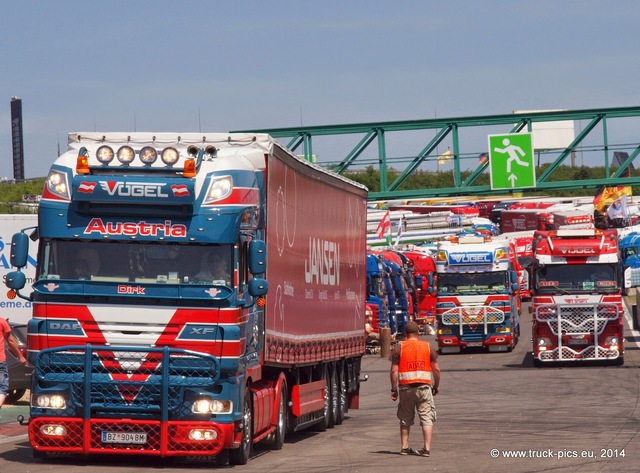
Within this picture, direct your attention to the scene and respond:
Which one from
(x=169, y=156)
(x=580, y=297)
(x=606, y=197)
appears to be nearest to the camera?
(x=169, y=156)

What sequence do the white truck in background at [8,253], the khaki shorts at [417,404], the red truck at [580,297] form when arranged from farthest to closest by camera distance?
the red truck at [580,297] < the white truck in background at [8,253] < the khaki shorts at [417,404]

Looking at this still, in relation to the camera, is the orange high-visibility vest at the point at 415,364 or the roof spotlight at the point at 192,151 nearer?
the roof spotlight at the point at 192,151

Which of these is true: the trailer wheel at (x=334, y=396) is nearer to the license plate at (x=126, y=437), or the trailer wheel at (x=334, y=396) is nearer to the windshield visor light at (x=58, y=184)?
the license plate at (x=126, y=437)

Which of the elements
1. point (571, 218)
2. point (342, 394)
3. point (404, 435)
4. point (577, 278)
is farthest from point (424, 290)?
point (404, 435)

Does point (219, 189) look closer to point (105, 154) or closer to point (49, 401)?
point (105, 154)

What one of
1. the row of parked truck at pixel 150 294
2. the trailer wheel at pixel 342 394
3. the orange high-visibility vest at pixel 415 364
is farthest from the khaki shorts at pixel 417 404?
the trailer wheel at pixel 342 394

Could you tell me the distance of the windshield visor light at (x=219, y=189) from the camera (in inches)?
558

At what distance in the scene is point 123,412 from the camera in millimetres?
13953

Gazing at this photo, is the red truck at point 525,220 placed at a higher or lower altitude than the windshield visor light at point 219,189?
higher

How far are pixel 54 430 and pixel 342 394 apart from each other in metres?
8.31

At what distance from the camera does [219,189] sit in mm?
14164

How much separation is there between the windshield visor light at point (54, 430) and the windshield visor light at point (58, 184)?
95.8 inches

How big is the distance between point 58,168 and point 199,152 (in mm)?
1534

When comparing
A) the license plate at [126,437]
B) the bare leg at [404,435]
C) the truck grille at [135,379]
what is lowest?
the bare leg at [404,435]
